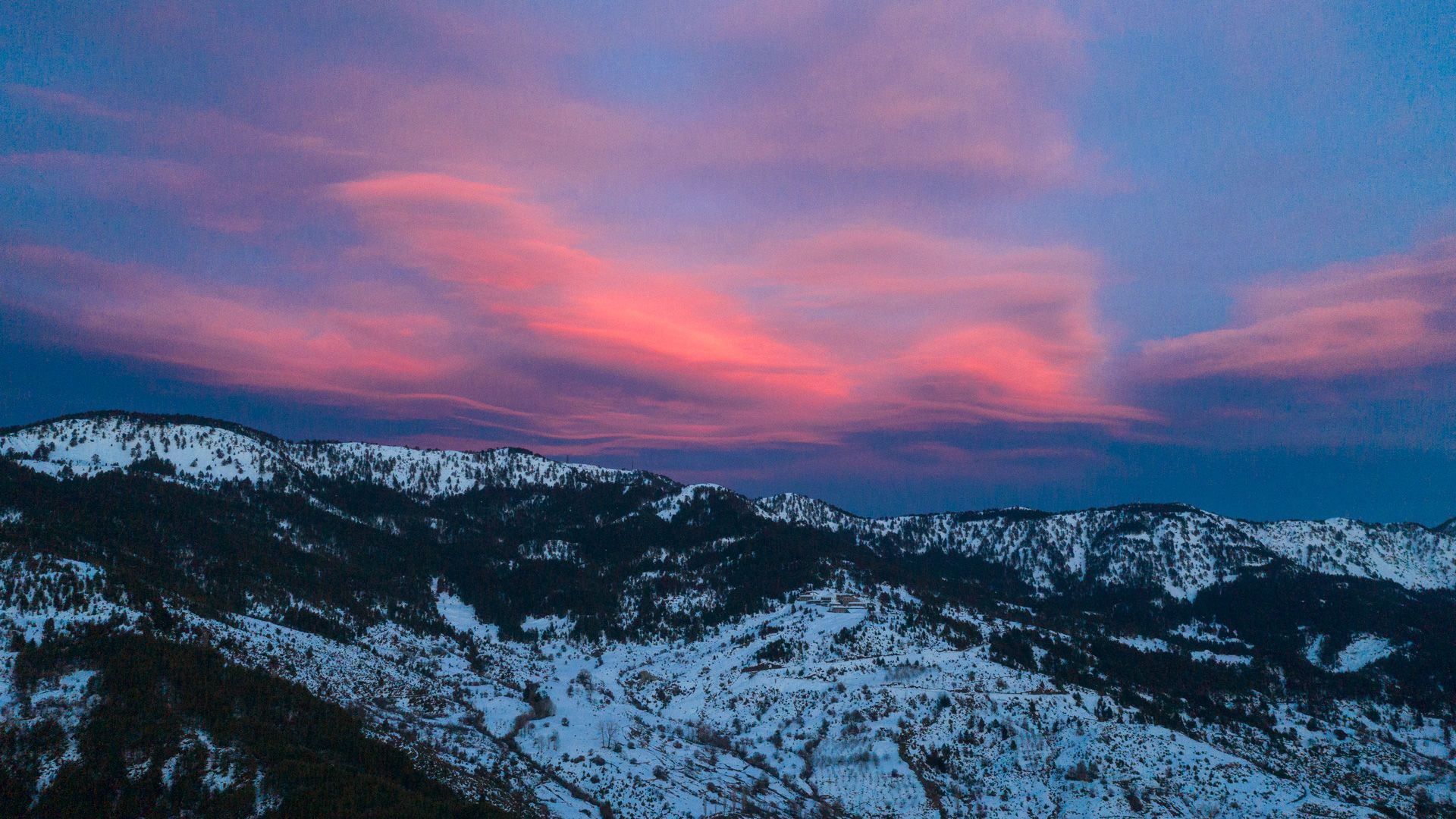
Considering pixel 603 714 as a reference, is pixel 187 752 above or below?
above

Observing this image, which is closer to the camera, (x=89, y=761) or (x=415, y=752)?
→ (x=89, y=761)

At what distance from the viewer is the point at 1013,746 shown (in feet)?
355

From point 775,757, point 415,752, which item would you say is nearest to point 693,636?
point 775,757

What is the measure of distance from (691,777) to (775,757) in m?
18.2

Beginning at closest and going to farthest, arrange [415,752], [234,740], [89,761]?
[89,761], [234,740], [415,752]

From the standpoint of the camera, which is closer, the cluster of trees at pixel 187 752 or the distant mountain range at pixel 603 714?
the cluster of trees at pixel 187 752

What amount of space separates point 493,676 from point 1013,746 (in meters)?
97.5

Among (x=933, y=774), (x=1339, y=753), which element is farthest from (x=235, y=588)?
(x=1339, y=753)

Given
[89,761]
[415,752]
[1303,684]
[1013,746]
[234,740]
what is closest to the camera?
[89,761]

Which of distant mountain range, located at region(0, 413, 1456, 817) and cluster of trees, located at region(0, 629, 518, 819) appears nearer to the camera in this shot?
cluster of trees, located at region(0, 629, 518, 819)

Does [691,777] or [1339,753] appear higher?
[1339,753]

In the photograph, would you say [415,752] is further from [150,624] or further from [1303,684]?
[1303,684]

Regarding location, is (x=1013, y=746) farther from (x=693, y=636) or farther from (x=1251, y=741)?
(x=693, y=636)

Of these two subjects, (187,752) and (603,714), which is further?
(603,714)
